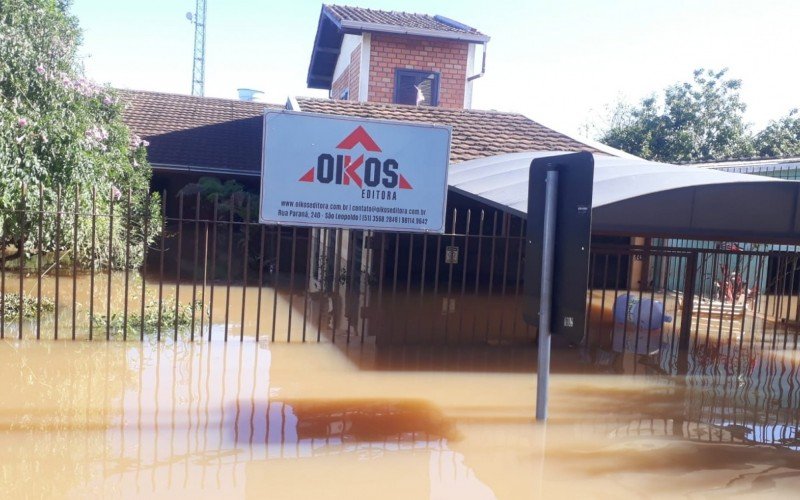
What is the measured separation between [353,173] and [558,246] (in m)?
4.06

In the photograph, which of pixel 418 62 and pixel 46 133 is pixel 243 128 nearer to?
pixel 418 62

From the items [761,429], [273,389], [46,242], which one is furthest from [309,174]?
[761,429]

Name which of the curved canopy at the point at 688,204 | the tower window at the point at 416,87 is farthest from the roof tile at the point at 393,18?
the curved canopy at the point at 688,204

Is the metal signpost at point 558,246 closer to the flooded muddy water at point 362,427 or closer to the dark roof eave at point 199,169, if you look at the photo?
the flooded muddy water at point 362,427

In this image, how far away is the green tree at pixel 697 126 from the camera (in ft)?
111

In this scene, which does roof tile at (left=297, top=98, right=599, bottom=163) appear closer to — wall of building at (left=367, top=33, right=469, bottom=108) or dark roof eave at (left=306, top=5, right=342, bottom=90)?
wall of building at (left=367, top=33, right=469, bottom=108)

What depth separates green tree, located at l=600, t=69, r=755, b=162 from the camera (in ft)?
111

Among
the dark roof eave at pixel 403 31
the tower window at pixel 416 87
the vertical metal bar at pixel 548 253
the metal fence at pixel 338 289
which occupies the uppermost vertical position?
the dark roof eave at pixel 403 31

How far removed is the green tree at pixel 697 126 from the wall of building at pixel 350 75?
16.6 m

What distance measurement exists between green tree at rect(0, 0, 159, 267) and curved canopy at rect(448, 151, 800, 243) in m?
5.34

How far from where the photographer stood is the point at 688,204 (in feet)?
29.6

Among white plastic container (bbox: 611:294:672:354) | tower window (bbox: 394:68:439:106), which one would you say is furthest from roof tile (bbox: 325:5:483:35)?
white plastic container (bbox: 611:294:672:354)

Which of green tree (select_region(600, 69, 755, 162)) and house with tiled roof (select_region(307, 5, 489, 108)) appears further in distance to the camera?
green tree (select_region(600, 69, 755, 162))

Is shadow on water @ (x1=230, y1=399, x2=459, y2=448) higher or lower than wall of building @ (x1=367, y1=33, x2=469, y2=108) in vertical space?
lower
